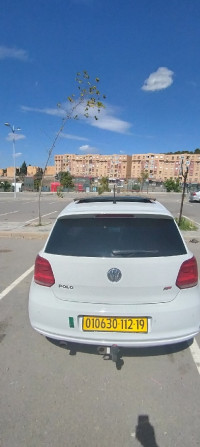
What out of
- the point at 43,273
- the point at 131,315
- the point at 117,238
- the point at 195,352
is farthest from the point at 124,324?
the point at 195,352

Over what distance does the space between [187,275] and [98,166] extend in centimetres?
14536

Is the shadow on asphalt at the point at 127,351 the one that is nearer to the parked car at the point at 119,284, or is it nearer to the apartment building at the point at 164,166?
the parked car at the point at 119,284

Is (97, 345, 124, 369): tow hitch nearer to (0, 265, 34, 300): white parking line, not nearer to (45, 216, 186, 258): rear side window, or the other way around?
(45, 216, 186, 258): rear side window

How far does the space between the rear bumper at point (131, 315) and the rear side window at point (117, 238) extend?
43cm

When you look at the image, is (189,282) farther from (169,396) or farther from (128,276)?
A: (169,396)

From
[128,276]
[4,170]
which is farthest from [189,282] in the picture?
[4,170]

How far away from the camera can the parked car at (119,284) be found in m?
2.50

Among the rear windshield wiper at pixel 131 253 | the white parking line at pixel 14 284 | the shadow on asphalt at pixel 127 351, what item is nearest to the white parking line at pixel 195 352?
the shadow on asphalt at pixel 127 351

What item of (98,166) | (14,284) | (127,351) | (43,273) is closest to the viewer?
(43,273)

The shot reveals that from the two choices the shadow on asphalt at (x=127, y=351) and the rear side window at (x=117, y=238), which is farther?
the shadow on asphalt at (x=127, y=351)

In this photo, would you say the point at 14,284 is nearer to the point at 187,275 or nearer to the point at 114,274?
the point at 114,274

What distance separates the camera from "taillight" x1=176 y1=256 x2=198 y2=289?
257 cm

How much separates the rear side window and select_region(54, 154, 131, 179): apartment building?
140923mm

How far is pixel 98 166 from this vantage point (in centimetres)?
14500
